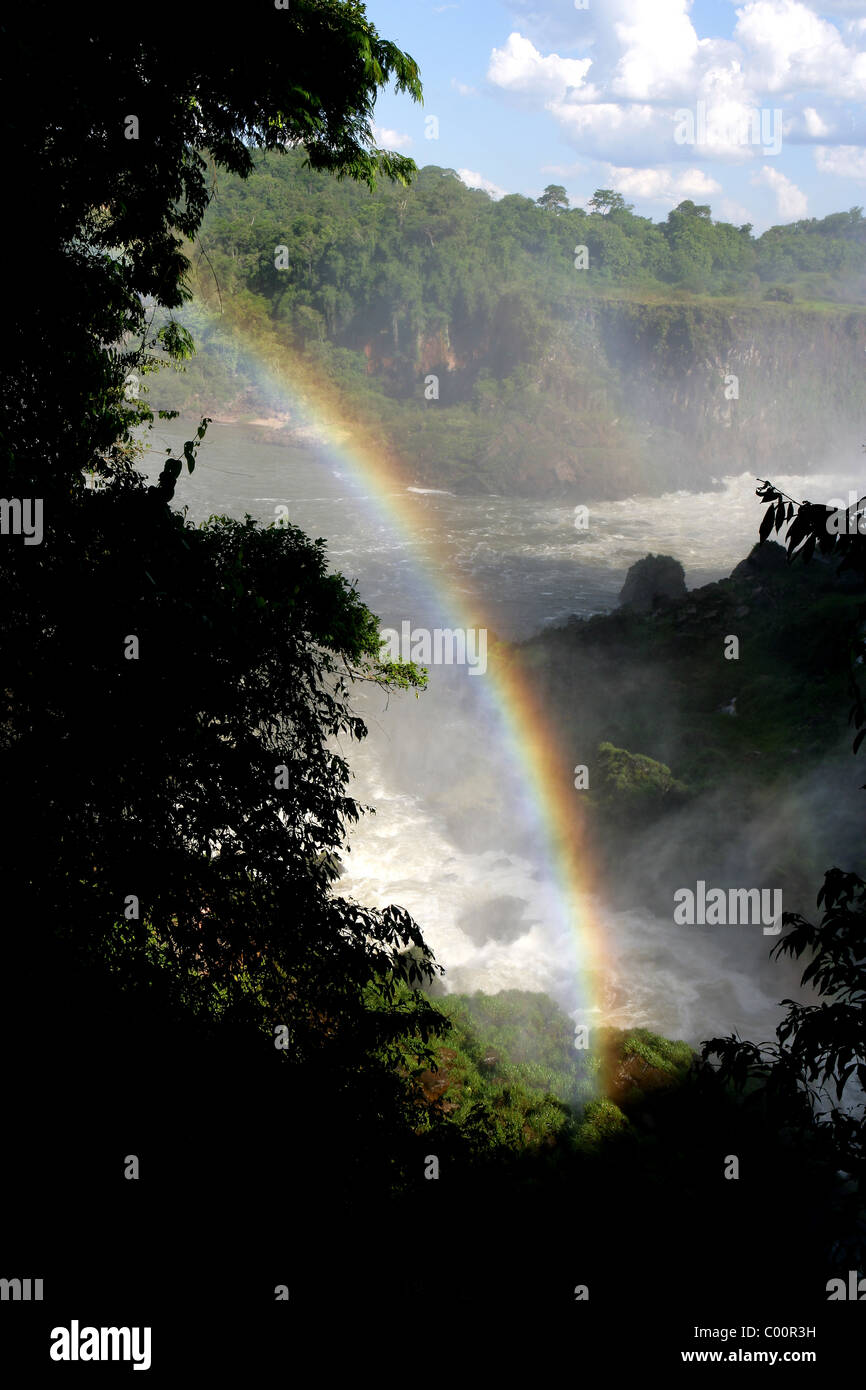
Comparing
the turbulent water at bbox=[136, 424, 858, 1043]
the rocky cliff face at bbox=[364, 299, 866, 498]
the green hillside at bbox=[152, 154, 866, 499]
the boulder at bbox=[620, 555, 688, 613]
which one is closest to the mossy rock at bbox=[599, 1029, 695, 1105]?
the turbulent water at bbox=[136, 424, 858, 1043]

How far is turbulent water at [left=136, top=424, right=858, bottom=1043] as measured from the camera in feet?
56.6

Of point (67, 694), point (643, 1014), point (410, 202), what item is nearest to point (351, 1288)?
point (67, 694)

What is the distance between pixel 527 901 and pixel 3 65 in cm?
1773

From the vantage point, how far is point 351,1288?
6.27 meters

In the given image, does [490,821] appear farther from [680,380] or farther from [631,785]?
[680,380]

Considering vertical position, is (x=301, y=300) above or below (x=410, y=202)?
below

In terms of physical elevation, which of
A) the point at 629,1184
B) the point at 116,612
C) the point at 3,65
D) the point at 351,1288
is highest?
the point at 3,65

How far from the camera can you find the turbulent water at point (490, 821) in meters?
17.3

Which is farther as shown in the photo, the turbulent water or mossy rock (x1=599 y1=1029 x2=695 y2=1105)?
the turbulent water

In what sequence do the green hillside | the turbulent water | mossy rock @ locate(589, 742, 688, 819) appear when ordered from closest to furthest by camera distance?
the turbulent water < mossy rock @ locate(589, 742, 688, 819) < the green hillside

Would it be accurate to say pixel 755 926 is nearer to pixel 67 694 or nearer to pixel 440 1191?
pixel 440 1191

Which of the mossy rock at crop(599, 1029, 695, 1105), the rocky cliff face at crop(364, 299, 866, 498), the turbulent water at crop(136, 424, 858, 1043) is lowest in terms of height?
the mossy rock at crop(599, 1029, 695, 1105)

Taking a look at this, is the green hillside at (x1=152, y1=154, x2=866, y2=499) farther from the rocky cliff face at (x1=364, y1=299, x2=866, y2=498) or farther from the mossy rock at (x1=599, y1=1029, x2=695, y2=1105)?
the mossy rock at (x1=599, y1=1029, x2=695, y2=1105)

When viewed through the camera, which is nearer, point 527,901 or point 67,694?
point 67,694
